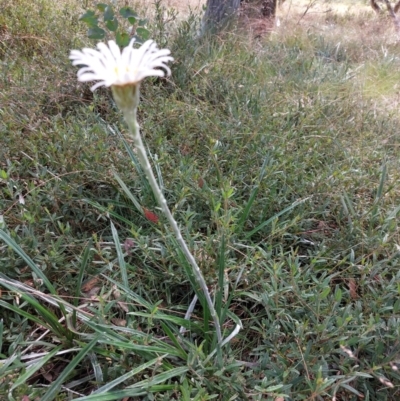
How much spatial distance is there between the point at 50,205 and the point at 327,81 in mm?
2427

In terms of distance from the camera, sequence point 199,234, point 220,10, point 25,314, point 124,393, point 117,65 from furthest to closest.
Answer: point 220,10, point 199,234, point 25,314, point 124,393, point 117,65

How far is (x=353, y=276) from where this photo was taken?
154 centimetres

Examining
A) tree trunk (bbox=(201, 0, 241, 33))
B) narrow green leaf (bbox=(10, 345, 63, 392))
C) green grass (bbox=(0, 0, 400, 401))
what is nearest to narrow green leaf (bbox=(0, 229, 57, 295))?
green grass (bbox=(0, 0, 400, 401))

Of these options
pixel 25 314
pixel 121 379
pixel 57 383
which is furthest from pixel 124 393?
pixel 25 314

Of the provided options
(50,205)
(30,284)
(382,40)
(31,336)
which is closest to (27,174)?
(50,205)

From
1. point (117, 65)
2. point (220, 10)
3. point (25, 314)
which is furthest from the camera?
point (220, 10)

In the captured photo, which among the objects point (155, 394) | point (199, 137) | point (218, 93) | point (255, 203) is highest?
point (218, 93)

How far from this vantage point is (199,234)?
5.01ft

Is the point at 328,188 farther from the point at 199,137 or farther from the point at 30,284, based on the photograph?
the point at 30,284

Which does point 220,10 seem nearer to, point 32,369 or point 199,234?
point 199,234

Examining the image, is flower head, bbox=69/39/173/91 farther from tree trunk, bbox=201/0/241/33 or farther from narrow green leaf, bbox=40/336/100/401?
tree trunk, bbox=201/0/241/33

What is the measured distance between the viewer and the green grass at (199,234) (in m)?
1.20

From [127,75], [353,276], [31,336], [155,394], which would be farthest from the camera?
[353,276]

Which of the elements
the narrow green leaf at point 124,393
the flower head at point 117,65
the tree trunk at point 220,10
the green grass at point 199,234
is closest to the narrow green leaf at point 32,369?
the green grass at point 199,234
